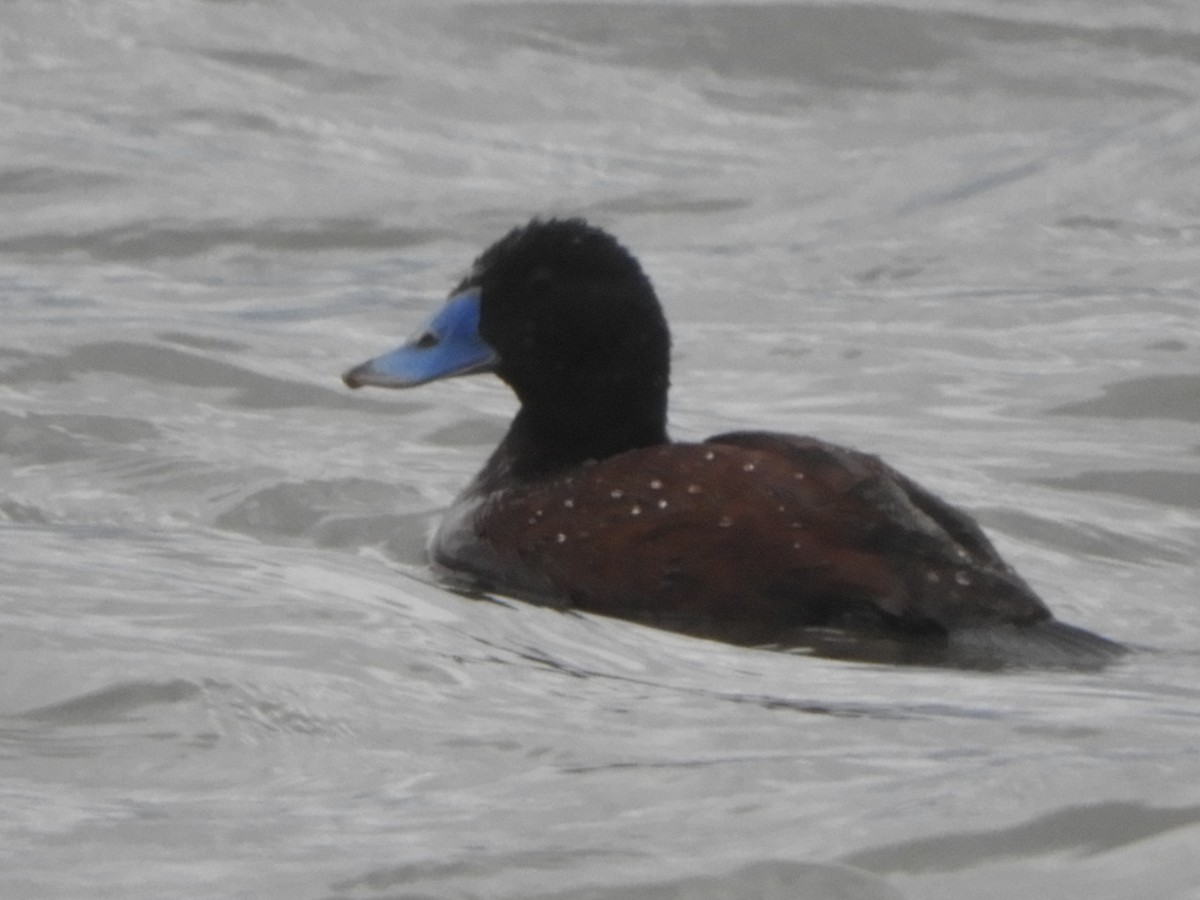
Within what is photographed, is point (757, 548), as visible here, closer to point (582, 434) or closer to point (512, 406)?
point (582, 434)

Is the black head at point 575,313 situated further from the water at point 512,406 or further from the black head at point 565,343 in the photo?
the water at point 512,406

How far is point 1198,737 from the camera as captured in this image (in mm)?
5004

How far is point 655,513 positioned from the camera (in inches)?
240

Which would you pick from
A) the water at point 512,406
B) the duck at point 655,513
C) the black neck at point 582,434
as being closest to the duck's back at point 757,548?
the duck at point 655,513

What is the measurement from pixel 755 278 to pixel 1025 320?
124cm

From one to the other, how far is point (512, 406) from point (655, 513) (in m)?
3.00

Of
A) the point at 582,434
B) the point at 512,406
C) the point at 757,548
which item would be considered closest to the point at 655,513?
the point at 757,548

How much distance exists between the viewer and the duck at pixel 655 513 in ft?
19.0

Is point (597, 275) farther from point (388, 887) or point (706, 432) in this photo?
point (388, 887)

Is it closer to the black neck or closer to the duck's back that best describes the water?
the duck's back

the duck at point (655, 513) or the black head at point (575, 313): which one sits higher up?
the black head at point (575, 313)

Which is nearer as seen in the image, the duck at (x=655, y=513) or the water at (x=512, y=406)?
the water at (x=512, y=406)

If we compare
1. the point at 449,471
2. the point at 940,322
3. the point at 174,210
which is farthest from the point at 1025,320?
the point at 174,210

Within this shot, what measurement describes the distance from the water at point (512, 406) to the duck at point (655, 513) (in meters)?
0.18
